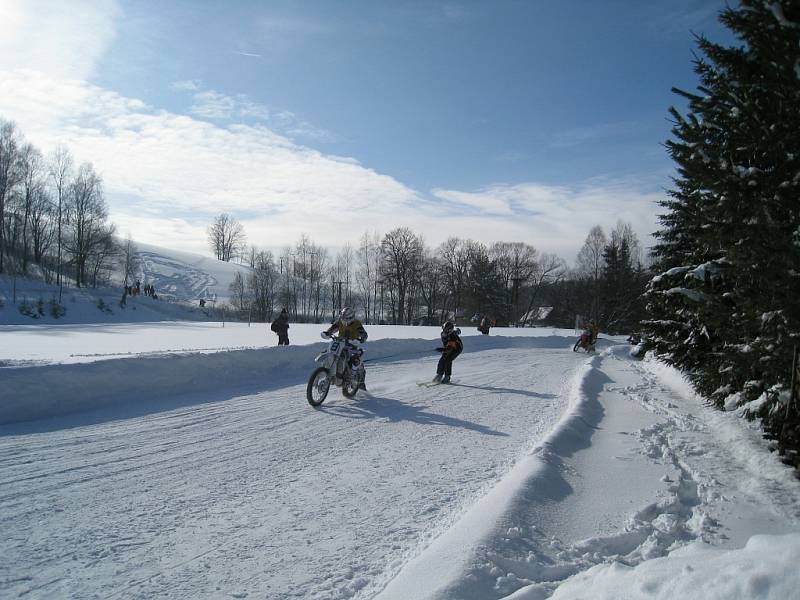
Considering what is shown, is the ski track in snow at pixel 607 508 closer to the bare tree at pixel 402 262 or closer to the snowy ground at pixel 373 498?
the snowy ground at pixel 373 498

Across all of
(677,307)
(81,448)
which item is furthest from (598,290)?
(81,448)

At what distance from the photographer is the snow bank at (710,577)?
231 centimetres

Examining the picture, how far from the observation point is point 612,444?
7.33 m

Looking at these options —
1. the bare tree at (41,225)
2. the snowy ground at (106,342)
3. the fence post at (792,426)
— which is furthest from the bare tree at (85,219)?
the fence post at (792,426)

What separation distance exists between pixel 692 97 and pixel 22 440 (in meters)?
11.4

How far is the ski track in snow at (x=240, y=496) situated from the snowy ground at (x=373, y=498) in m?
0.03

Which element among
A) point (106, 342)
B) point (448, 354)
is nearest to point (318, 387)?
point (448, 354)

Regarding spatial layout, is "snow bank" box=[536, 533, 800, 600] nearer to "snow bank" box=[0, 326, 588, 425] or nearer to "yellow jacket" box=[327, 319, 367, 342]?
"yellow jacket" box=[327, 319, 367, 342]

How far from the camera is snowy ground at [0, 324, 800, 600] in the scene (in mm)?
3473

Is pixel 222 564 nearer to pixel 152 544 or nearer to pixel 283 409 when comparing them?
pixel 152 544

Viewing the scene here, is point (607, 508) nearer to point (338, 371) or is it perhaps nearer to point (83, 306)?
point (338, 371)

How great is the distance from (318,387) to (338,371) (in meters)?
0.69

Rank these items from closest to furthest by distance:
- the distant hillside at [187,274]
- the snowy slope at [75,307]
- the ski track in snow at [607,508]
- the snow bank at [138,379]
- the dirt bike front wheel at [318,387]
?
the ski track in snow at [607,508]
the snow bank at [138,379]
the dirt bike front wheel at [318,387]
the snowy slope at [75,307]
the distant hillside at [187,274]

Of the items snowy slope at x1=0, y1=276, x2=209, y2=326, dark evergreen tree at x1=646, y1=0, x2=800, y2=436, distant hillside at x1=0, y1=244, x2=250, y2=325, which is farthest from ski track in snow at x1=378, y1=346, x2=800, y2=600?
distant hillside at x1=0, y1=244, x2=250, y2=325
